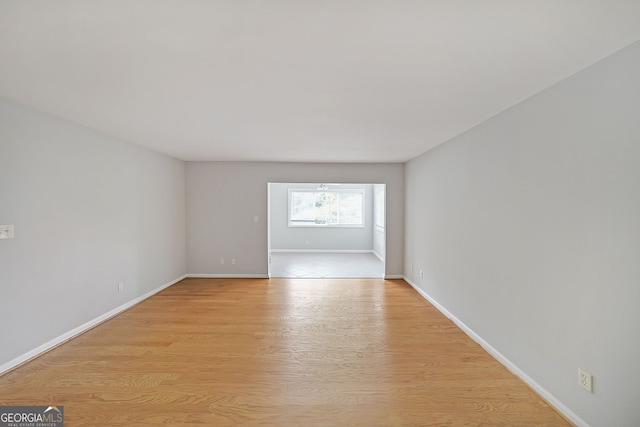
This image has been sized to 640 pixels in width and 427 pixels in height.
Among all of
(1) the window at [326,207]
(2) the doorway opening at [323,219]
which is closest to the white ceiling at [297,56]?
(2) the doorway opening at [323,219]

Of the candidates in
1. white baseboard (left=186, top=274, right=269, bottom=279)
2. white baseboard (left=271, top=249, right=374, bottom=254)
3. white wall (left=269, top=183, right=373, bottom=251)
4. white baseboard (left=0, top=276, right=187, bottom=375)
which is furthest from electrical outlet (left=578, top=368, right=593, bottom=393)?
white wall (left=269, top=183, right=373, bottom=251)

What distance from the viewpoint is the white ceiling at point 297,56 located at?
4.20 ft

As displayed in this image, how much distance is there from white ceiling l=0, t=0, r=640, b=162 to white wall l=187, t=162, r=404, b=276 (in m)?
2.59

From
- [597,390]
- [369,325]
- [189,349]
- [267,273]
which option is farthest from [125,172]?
[597,390]

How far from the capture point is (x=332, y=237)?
9.27m

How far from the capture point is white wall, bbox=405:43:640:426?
1569mm

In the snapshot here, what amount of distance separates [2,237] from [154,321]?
1.71 meters

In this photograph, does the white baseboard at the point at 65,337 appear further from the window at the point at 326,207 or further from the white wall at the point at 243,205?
the window at the point at 326,207

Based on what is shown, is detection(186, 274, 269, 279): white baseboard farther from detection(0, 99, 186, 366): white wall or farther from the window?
the window

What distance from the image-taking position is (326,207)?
945cm

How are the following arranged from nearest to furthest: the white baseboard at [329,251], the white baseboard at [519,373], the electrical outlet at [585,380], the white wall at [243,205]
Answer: the electrical outlet at [585,380] → the white baseboard at [519,373] → the white wall at [243,205] → the white baseboard at [329,251]

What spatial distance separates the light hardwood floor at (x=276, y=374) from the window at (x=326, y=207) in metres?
5.67

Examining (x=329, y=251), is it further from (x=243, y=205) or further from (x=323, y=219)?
(x=243, y=205)

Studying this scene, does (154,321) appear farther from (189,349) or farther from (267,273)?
(267,273)
